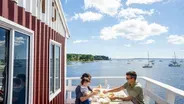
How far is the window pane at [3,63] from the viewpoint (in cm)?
233

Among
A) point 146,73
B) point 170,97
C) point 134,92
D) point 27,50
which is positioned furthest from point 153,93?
point 146,73

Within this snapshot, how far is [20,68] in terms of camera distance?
2842 mm

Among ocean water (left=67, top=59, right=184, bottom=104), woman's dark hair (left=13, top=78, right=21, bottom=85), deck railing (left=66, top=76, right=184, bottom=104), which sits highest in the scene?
woman's dark hair (left=13, top=78, right=21, bottom=85)

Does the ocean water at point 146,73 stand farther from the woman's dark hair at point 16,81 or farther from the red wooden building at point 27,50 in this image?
the woman's dark hair at point 16,81

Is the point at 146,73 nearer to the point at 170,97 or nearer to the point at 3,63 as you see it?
the point at 170,97

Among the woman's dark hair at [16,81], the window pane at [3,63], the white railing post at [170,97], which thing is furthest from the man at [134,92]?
the window pane at [3,63]

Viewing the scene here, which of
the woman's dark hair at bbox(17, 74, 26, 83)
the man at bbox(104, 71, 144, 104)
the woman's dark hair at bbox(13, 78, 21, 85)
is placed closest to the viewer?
the woman's dark hair at bbox(13, 78, 21, 85)

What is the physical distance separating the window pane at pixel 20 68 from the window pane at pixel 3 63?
203 mm

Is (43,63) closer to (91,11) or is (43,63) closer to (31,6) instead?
(31,6)

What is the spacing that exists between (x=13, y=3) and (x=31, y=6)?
654mm

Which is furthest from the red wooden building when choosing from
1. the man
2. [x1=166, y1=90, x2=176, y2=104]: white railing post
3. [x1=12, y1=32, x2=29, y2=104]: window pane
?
[x1=166, y1=90, x2=176, y2=104]: white railing post

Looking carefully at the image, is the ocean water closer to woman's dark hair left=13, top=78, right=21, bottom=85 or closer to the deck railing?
the deck railing

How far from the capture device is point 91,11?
163 ft

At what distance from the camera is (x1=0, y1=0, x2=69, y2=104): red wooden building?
242 cm
